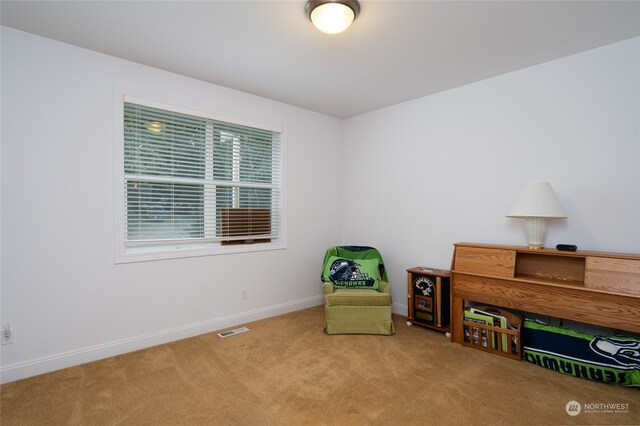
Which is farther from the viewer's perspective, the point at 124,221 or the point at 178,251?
the point at 178,251

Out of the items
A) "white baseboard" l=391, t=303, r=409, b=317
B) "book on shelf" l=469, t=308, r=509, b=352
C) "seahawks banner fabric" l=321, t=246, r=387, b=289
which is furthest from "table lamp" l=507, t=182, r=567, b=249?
"white baseboard" l=391, t=303, r=409, b=317

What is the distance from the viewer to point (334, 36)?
2.46 m

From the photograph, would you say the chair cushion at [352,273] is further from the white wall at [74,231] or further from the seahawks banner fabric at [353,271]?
the white wall at [74,231]

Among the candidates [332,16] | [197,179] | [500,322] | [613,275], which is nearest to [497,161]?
[613,275]

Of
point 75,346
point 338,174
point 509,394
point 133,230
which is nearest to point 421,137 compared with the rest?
point 338,174

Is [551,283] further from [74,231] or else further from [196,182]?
[74,231]

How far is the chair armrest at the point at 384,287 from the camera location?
3.42 metres

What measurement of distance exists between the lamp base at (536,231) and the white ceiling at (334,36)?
141 centimetres

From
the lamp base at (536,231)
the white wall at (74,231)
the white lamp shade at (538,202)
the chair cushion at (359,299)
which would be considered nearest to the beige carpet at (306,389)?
the white wall at (74,231)

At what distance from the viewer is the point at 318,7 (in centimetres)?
205

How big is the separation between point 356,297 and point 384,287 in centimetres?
38

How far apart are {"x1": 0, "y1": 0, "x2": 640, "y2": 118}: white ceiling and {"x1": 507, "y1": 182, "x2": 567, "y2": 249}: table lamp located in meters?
1.15

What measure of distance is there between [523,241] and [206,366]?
3.01 meters

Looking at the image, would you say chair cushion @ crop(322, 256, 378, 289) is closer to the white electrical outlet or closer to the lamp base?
the lamp base
